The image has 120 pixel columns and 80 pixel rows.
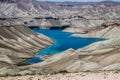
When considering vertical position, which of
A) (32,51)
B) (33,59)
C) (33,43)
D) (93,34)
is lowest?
(33,59)

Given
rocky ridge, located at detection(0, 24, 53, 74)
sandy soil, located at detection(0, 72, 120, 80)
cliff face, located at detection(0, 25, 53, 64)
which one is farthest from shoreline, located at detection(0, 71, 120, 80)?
cliff face, located at detection(0, 25, 53, 64)

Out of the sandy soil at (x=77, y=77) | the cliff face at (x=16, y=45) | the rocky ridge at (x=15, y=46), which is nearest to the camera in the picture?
the sandy soil at (x=77, y=77)

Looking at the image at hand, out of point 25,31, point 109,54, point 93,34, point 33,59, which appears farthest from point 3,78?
point 93,34

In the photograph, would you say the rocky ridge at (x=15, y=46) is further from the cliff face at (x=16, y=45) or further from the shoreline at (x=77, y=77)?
the shoreline at (x=77, y=77)

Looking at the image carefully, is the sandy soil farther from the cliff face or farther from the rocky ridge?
the cliff face

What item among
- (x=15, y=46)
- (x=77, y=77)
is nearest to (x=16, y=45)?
(x=15, y=46)

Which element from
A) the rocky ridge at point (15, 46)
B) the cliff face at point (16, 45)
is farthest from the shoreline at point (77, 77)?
the cliff face at point (16, 45)

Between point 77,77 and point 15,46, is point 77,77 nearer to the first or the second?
point 77,77

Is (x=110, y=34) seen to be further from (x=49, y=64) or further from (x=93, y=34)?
(x=49, y=64)
